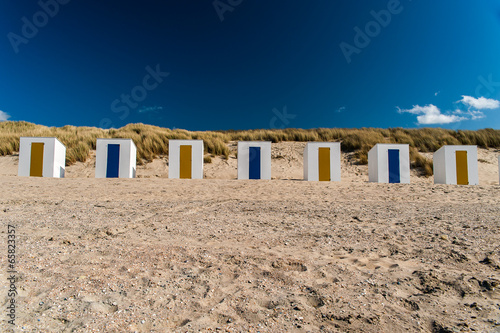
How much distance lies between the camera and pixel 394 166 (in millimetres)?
13133

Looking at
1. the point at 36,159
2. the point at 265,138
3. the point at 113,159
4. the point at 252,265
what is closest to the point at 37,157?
the point at 36,159

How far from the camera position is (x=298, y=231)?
5473 millimetres

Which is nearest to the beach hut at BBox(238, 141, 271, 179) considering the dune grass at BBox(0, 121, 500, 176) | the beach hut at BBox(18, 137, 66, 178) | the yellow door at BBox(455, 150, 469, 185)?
the dune grass at BBox(0, 121, 500, 176)

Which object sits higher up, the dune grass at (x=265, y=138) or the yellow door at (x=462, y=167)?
the dune grass at (x=265, y=138)

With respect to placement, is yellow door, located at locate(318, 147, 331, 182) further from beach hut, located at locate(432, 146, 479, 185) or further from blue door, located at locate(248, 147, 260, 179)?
beach hut, located at locate(432, 146, 479, 185)

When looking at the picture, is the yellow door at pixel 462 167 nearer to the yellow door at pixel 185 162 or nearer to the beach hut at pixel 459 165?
the beach hut at pixel 459 165

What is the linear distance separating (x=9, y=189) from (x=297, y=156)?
50.7 ft

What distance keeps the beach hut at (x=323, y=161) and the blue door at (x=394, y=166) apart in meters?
2.06

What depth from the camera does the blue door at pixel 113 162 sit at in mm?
12875

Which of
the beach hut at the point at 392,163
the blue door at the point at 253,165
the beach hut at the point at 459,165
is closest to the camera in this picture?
the beach hut at the point at 459,165

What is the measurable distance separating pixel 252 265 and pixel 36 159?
12.0 metres

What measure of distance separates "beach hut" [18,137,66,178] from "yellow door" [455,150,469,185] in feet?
51.6

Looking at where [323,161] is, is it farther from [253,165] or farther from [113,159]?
[113,159]

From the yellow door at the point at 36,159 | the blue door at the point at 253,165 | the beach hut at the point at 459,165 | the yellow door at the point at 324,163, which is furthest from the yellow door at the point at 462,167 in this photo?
the yellow door at the point at 36,159
